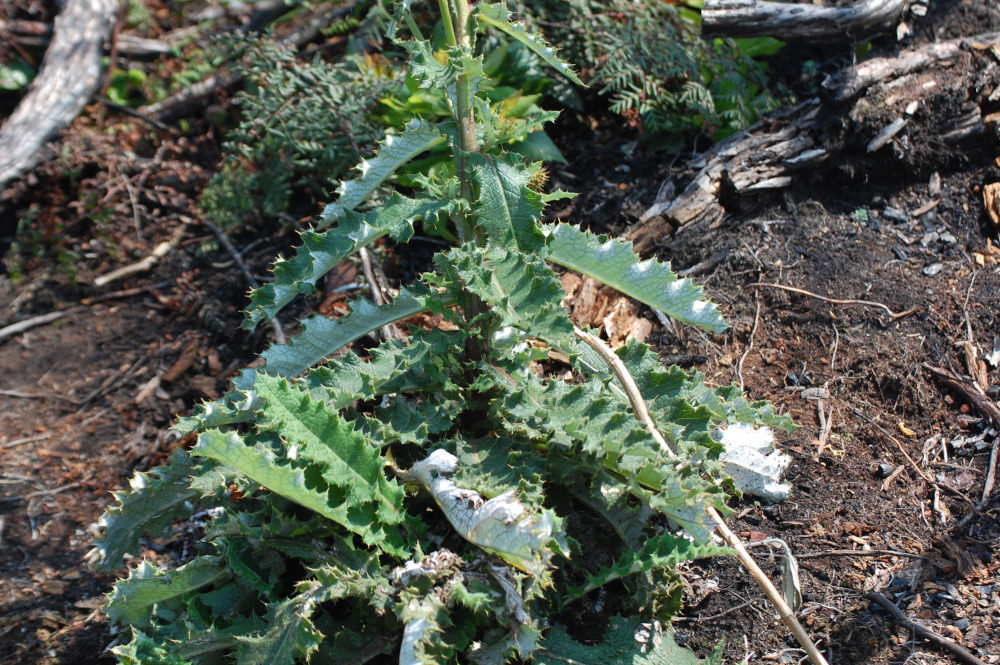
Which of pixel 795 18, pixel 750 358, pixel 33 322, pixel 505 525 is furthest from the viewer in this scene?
pixel 33 322

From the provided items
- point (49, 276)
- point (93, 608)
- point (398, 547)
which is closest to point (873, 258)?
point (398, 547)

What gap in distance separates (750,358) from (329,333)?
5.02ft

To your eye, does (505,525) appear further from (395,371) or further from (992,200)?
(992,200)

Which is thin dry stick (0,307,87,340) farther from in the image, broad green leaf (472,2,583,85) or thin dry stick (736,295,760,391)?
thin dry stick (736,295,760,391)

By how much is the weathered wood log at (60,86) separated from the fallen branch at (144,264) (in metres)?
0.94

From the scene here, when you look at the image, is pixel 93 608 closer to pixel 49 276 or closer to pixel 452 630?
pixel 452 630

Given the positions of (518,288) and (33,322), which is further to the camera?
(33,322)

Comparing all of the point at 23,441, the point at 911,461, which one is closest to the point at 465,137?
the point at 911,461

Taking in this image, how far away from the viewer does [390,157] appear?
87.4 inches

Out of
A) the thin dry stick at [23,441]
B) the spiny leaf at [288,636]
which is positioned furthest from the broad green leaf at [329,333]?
the thin dry stick at [23,441]

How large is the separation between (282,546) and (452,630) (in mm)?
496

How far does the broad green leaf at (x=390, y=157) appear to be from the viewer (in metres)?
2.20

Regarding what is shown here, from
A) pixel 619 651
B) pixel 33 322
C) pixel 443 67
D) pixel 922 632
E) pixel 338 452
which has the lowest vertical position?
pixel 922 632

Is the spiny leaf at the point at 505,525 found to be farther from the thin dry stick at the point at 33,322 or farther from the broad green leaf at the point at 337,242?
the thin dry stick at the point at 33,322
